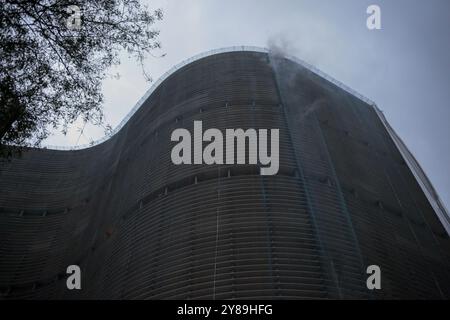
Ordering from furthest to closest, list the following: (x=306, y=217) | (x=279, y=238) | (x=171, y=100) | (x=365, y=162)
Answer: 1. (x=171, y=100)
2. (x=365, y=162)
3. (x=306, y=217)
4. (x=279, y=238)

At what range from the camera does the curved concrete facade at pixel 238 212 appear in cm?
858

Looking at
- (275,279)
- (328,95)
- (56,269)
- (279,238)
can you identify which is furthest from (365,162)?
(56,269)

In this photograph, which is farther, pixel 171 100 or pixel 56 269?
pixel 171 100

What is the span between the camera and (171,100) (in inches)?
619

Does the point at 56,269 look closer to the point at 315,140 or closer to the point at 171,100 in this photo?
the point at 171,100

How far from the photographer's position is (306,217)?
373 inches

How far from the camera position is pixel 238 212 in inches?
377

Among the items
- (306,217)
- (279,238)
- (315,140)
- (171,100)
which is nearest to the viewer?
(279,238)

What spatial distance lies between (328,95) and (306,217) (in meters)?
8.55

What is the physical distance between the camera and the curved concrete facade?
858cm
